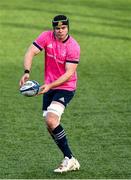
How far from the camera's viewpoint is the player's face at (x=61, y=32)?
31.4ft

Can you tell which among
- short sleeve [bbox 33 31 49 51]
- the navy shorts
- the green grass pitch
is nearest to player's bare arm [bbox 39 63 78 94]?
the navy shorts

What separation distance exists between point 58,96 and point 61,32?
85 cm

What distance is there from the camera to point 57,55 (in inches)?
380

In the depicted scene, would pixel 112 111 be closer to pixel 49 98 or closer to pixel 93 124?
pixel 93 124

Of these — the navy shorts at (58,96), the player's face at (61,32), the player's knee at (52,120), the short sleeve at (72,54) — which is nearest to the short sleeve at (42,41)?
the player's face at (61,32)

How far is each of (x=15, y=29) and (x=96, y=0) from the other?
8845 mm

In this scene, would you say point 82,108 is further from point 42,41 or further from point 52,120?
point 52,120

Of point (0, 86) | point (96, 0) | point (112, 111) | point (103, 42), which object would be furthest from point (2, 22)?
point (112, 111)

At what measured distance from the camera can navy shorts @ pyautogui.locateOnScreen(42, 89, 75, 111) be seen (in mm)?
9727

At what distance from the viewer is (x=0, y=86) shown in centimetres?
1589

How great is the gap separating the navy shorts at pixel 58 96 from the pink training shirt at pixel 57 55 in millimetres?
67

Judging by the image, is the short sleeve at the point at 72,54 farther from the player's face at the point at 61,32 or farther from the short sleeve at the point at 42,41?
the short sleeve at the point at 42,41

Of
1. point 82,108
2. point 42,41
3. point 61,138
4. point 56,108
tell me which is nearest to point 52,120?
point 56,108

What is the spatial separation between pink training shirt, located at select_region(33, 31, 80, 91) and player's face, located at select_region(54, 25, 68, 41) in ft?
0.29
